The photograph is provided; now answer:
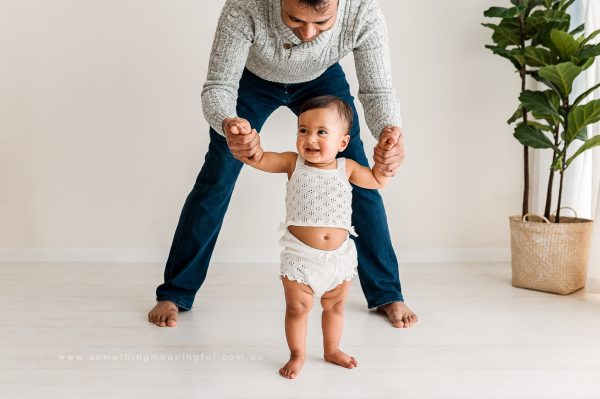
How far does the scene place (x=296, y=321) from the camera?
1.67 metres

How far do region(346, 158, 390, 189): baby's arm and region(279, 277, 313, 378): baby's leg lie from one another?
1.02 ft

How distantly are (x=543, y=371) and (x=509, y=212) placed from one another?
1.34 meters

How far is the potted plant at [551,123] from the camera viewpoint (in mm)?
2328

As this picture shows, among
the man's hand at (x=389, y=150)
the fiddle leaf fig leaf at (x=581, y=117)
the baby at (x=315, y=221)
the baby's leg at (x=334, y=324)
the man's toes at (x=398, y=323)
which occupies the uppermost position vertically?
the fiddle leaf fig leaf at (x=581, y=117)

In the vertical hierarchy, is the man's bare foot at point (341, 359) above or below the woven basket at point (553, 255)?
below

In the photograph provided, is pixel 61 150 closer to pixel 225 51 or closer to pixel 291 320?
pixel 225 51

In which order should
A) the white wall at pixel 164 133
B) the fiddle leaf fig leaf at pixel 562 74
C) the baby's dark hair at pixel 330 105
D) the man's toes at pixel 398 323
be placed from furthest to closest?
the white wall at pixel 164 133, the fiddle leaf fig leaf at pixel 562 74, the man's toes at pixel 398 323, the baby's dark hair at pixel 330 105

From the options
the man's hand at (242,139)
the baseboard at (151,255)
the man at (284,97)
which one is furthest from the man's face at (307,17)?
the baseboard at (151,255)

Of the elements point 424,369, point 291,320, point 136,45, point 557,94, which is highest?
point 136,45

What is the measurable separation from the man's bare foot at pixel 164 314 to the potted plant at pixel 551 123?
4.22 ft

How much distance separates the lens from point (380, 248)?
7.05ft

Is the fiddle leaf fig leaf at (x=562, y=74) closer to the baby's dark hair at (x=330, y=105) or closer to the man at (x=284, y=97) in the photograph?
the man at (x=284, y=97)

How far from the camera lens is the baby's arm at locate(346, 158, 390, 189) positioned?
172 centimetres

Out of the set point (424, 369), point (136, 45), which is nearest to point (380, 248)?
point (424, 369)
